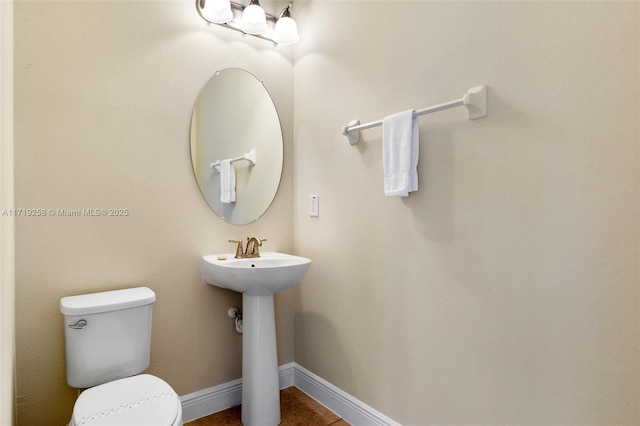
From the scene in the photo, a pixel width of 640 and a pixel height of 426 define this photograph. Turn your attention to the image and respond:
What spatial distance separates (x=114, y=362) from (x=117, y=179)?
797 millimetres

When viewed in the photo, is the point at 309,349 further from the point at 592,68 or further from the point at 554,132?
the point at 592,68

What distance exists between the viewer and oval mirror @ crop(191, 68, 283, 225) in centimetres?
195

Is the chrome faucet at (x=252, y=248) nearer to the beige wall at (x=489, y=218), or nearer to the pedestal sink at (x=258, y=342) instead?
the pedestal sink at (x=258, y=342)

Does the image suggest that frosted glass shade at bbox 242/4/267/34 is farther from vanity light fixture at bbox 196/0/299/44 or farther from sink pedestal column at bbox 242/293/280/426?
sink pedestal column at bbox 242/293/280/426

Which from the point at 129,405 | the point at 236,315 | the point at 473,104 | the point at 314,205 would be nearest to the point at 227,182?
the point at 314,205

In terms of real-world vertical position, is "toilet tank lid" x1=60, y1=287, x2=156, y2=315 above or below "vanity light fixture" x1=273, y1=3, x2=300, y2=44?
below

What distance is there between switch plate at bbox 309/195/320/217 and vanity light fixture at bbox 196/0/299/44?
91cm

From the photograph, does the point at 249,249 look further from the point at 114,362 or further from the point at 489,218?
the point at 489,218

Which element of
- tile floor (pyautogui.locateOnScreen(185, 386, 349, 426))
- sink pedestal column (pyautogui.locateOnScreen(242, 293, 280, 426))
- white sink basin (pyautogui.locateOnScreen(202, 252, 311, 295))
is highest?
white sink basin (pyautogui.locateOnScreen(202, 252, 311, 295))

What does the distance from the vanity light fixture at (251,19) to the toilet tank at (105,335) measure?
1417 mm

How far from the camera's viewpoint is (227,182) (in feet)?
6.66

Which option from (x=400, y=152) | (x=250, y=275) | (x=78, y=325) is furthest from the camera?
(x=250, y=275)

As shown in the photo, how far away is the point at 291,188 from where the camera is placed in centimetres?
228

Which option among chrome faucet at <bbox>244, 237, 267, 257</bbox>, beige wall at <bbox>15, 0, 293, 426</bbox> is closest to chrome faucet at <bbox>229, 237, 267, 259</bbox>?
chrome faucet at <bbox>244, 237, 267, 257</bbox>
